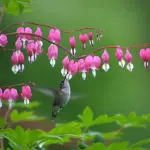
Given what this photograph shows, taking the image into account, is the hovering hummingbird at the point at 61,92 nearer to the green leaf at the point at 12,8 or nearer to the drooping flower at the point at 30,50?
the drooping flower at the point at 30,50

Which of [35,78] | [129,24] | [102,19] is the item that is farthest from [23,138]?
[129,24]

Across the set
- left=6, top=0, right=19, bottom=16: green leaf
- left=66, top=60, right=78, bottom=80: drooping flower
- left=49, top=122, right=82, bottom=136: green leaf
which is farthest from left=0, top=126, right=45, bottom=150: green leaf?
left=6, top=0, right=19, bottom=16: green leaf

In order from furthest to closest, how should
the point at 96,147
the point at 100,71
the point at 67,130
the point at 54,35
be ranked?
the point at 100,71, the point at 54,35, the point at 67,130, the point at 96,147

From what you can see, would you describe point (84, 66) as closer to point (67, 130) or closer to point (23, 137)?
point (67, 130)

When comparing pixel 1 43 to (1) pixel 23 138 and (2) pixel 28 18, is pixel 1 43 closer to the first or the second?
(1) pixel 23 138

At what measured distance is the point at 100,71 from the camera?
10883 mm

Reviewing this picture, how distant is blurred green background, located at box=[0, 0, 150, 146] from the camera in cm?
988

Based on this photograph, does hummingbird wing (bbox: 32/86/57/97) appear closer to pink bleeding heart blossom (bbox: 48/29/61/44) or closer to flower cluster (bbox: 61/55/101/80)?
flower cluster (bbox: 61/55/101/80)

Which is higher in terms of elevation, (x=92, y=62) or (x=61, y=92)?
(x=92, y=62)

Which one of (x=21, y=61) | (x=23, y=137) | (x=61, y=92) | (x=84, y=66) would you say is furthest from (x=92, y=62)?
(x=23, y=137)

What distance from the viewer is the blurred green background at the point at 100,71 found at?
32.4ft

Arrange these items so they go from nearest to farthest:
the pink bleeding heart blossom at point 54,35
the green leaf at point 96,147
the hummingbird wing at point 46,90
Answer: the green leaf at point 96,147 → the hummingbird wing at point 46,90 → the pink bleeding heart blossom at point 54,35

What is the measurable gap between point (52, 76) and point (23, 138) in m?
7.44

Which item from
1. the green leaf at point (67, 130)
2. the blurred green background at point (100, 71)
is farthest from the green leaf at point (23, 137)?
the blurred green background at point (100, 71)
